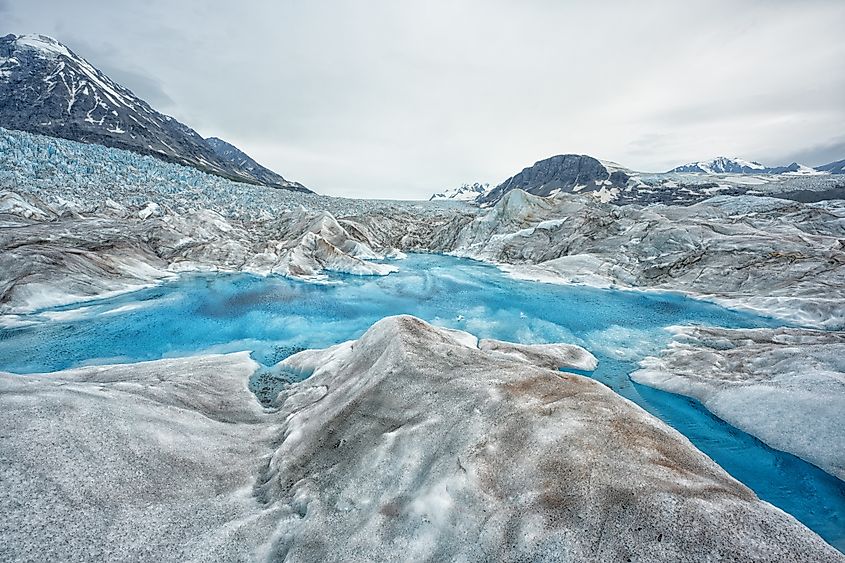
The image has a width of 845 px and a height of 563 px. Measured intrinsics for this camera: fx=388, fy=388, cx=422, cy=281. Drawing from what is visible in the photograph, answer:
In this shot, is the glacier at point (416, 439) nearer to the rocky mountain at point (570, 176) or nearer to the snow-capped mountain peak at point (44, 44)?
the rocky mountain at point (570, 176)

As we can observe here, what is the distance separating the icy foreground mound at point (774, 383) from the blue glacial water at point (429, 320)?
1.37 ft

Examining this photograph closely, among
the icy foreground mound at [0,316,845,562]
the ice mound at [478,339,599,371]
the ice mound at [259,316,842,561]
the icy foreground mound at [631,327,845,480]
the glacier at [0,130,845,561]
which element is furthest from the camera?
the ice mound at [478,339,599,371]

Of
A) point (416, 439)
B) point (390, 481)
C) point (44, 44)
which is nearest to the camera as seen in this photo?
point (390, 481)

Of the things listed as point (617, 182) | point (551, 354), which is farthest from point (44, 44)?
point (617, 182)

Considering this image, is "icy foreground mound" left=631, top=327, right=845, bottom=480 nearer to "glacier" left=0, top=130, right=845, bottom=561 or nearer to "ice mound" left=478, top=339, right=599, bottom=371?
"glacier" left=0, top=130, right=845, bottom=561

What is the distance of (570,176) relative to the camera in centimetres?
14775

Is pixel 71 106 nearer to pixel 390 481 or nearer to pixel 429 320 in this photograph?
pixel 429 320

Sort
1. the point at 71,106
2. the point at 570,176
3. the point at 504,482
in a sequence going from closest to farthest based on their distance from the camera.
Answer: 1. the point at 504,482
2. the point at 71,106
3. the point at 570,176

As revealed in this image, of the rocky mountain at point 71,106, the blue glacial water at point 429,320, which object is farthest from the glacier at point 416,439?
the rocky mountain at point 71,106

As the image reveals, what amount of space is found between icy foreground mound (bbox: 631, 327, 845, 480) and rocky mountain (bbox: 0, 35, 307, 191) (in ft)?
382

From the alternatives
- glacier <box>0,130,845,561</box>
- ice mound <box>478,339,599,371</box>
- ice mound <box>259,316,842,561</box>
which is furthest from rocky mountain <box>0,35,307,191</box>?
ice mound <box>259,316,842,561</box>

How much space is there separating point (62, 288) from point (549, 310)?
3157 centimetres

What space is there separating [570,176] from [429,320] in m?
142

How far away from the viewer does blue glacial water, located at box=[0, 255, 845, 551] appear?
10.3 m
